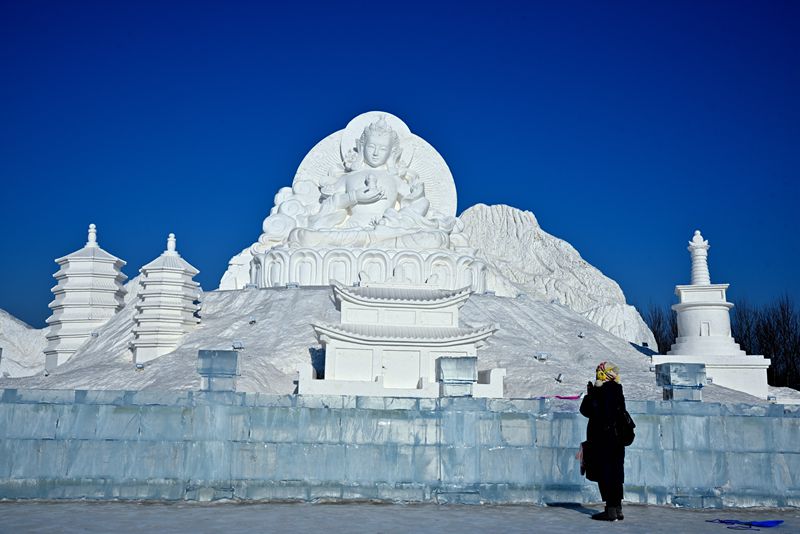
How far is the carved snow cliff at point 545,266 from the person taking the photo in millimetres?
36406

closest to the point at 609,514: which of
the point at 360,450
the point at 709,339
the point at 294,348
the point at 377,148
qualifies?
the point at 360,450

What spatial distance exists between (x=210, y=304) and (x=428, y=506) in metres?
18.1

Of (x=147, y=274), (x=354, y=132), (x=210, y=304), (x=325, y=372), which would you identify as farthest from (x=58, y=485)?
(x=354, y=132)

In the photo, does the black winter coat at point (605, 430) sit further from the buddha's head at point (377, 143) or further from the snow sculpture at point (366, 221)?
the buddha's head at point (377, 143)

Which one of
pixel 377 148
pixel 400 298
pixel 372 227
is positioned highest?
pixel 377 148

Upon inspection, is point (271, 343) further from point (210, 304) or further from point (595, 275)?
point (595, 275)

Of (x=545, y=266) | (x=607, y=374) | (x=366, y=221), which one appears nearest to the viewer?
(x=607, y=374)

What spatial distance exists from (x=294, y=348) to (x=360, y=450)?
41.8ft

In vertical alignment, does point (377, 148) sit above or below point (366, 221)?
above

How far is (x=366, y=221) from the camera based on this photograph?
89.9 feet

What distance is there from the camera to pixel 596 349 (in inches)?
890

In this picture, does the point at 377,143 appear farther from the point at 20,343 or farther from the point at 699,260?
the point at 20,343

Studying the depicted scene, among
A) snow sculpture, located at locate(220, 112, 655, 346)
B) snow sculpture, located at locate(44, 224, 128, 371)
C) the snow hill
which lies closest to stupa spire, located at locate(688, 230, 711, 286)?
snow sculpture, located at locate(220, 112, 655, 346)

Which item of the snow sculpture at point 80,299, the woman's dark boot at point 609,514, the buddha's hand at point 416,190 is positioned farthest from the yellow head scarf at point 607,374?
the buddha's hand at point 416,190
